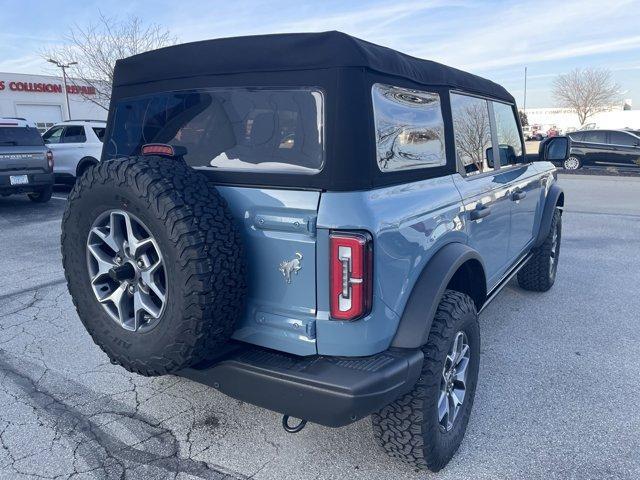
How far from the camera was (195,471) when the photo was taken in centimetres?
248

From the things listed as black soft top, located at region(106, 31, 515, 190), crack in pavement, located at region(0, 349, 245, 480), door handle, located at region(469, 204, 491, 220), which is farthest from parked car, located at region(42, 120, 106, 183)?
door handle, located at region(469, 204, 491, 220)

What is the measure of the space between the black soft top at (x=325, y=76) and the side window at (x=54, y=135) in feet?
37.0

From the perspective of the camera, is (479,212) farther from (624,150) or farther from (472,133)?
(624,150)

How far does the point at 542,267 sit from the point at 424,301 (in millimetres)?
3199

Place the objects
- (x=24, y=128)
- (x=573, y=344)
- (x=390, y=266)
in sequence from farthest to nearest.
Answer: (x=24, y=128)
(x=573, y=344)
(x=390, y=266)

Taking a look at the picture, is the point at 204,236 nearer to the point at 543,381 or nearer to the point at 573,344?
the point at 543,381

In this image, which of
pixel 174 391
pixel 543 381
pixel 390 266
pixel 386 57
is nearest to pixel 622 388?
pixel 543 381

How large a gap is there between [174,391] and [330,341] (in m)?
1.59

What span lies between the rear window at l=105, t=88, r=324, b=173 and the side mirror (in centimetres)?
316

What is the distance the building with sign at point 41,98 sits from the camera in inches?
1245

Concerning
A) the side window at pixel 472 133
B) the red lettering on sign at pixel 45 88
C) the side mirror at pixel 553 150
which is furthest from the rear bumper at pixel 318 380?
the red lettering on sign at pixel 45 88

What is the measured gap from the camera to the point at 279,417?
2928 mm

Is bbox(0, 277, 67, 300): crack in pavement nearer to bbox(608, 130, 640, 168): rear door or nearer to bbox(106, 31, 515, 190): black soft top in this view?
bbox(106, 31, 515, 190): black soft top

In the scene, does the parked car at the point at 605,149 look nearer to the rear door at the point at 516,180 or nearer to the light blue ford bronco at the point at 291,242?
the rear door at the point at 516,180
